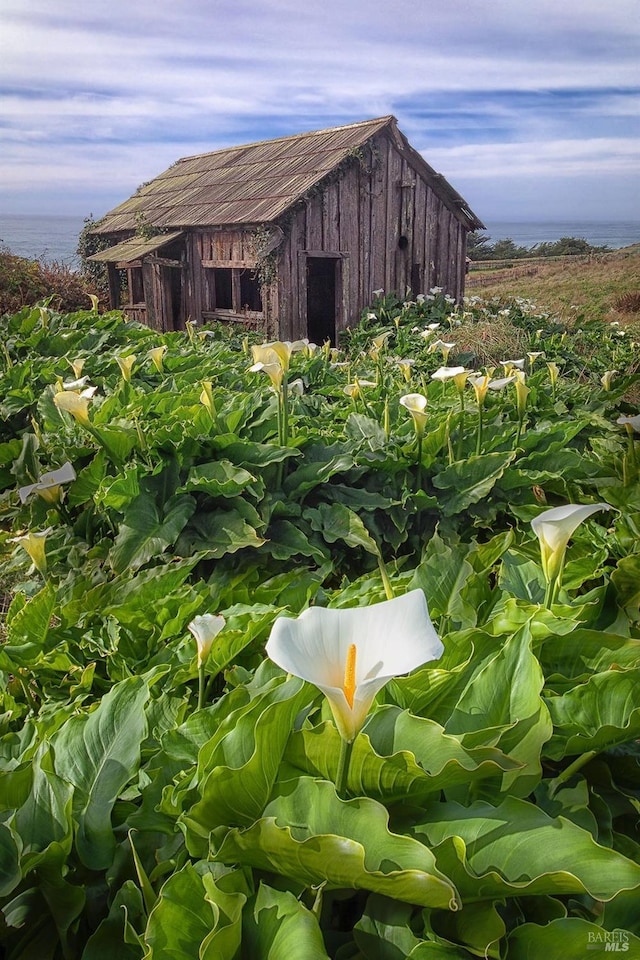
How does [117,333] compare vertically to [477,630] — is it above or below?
above

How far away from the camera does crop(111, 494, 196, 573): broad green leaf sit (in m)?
2.04

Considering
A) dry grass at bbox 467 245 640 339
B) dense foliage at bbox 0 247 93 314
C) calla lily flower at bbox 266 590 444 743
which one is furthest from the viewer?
dense foliage at bbox 0 247 93 314

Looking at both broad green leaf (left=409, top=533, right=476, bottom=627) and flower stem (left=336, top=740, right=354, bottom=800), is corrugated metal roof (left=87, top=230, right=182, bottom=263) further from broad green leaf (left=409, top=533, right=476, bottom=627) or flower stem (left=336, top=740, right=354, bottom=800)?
flower stem (left=336, top=740, right=354, bottom=800)

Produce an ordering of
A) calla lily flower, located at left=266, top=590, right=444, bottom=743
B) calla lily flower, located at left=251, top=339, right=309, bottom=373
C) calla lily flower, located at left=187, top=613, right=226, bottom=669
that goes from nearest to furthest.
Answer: calla lily flower, located at left=266, top=590, right=444, bottom=743 < calla lily flower, located at left=187, top=613, right=226, bottom=669 < calla lily flower, located at left=251, top=339, right=309, bottom=373

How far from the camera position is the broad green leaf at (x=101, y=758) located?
88cm

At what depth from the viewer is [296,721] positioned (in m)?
0.90

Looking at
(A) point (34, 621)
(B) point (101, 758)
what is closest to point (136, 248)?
(A) point (34, 621)

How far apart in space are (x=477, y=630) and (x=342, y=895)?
1.24ft

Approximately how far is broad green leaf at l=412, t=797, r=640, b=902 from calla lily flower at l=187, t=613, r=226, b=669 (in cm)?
45

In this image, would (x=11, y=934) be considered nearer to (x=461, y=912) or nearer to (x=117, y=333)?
(x=461, y=912)

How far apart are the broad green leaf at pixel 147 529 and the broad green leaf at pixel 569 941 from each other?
1517mm

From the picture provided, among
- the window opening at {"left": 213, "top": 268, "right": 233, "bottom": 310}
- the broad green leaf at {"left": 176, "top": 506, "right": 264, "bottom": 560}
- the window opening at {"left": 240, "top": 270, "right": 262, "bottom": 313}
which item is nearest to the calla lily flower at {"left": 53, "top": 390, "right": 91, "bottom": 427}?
the broad green leaf at {"left": 176, "top": 506, "right": 264, "bottom": 560}

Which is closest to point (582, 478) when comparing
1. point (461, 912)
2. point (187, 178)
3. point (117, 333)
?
point (461, 912)

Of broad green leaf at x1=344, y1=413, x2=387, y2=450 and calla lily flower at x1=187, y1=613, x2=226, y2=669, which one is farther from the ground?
broad green leaf at x1=344, y1=413, x2=387, y2=450
